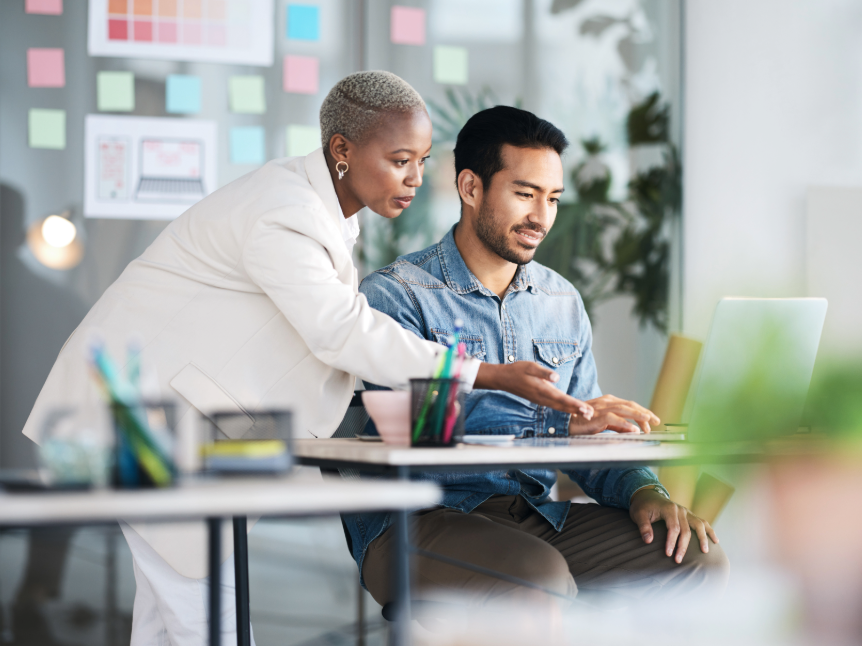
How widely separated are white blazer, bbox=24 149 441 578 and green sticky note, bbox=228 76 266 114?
1.45 meters

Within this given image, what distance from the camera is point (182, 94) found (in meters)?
2.89

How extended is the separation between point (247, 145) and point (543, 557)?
2.05 meters

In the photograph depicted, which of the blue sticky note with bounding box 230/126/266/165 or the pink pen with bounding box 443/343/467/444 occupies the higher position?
the blue sticky note with bounding box 230/126/266/165

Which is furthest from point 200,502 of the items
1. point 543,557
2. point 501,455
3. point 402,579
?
point 543,557

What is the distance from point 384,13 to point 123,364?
198 centimetres

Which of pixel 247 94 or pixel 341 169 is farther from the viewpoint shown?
pixel 247 94

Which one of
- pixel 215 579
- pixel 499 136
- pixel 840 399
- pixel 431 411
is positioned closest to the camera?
pixel 840 399

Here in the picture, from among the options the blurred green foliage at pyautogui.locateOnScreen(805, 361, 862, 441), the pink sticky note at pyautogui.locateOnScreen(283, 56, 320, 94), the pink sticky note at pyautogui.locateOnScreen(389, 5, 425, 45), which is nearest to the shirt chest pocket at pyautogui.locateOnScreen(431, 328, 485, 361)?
the blurred green foliage at pyautogui.locateOnScreen(805, 361, 862, 441)

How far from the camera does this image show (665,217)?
3.24 meters

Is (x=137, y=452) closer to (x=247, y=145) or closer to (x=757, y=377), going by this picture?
(x=757, y=377)

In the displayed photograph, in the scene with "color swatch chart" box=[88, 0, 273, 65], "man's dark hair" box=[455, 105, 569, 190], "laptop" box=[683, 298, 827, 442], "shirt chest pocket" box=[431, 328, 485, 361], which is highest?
"color swatch chart" box=[88, 0, 273, 65]

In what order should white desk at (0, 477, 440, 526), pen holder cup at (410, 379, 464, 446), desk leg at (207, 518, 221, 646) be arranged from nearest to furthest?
white desk at (0, 477, 440, 526) → desk leg at (207, 518, 221, 646) → pen holder cup at (410, 379, 464, 446)

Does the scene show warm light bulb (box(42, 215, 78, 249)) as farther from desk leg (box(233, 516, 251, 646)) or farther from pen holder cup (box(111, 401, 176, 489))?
pen holder cup (box(111, 401, 176, 489))

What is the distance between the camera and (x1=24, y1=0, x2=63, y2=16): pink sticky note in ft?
9.20
